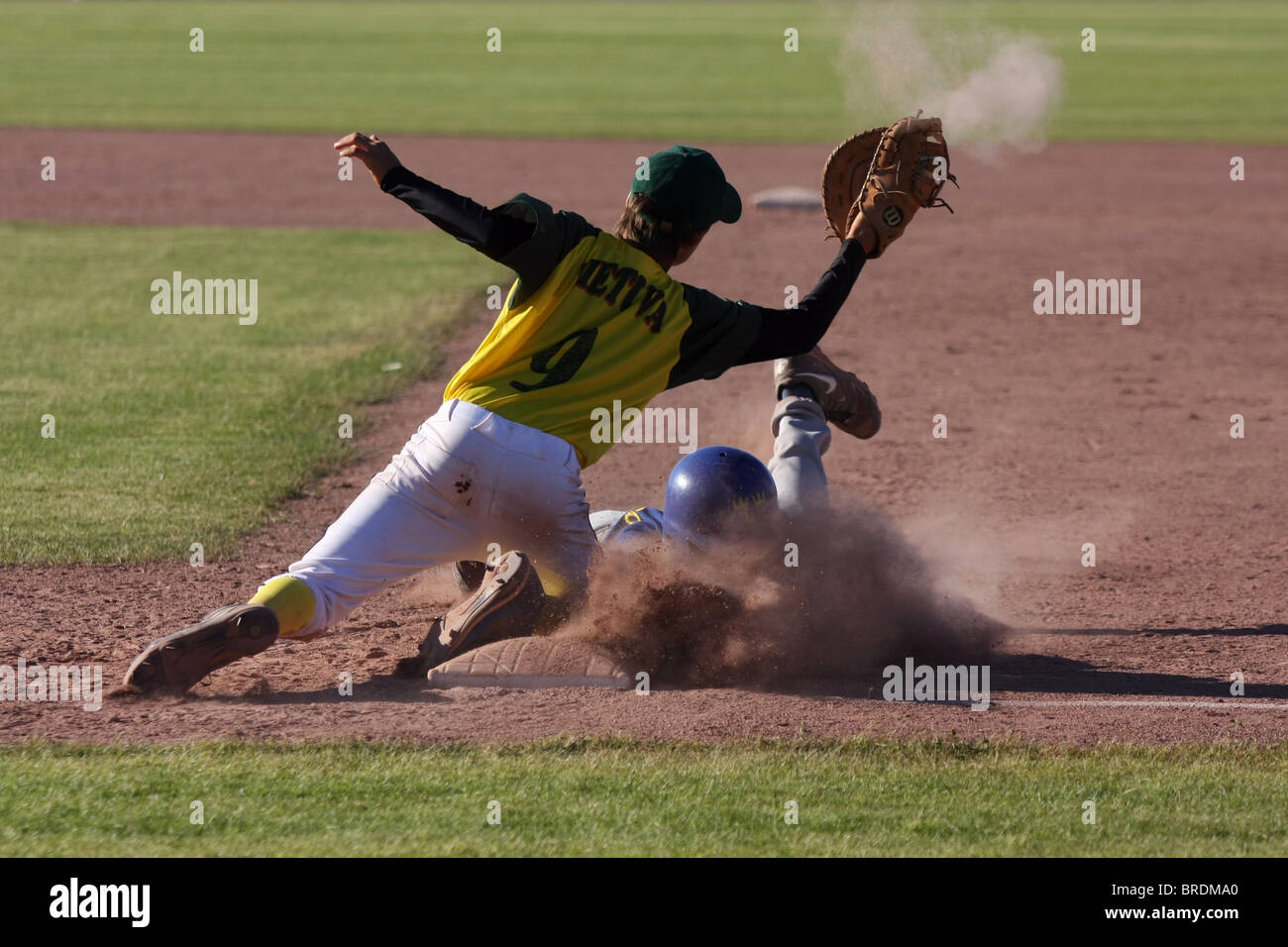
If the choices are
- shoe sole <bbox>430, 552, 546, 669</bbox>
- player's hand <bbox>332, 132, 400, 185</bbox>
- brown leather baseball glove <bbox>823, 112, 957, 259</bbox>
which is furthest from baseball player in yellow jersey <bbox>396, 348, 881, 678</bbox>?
player's hand <bbox>332, 132, 400, 185</bbox>

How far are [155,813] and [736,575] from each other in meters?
2.41

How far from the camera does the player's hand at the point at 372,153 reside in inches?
210

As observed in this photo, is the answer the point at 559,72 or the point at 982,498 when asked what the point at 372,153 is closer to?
the point at 982,498

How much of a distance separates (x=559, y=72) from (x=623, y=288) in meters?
37.8

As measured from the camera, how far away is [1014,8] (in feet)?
222

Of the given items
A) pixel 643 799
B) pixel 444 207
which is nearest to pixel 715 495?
pixel 444 207

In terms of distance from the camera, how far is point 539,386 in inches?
222

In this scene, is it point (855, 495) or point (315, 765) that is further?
point (855, 495)

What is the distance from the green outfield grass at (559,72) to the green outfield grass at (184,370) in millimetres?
4106

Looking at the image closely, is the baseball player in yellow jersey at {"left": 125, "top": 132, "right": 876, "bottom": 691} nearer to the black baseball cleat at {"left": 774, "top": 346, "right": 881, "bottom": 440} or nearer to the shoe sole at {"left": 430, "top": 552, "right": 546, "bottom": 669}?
the shoe sole at {"left": 430, "top": 552, "right": 546, "bottom": 669}

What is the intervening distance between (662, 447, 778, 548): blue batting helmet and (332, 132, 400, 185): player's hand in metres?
1.72

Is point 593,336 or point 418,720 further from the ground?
point 593,336
